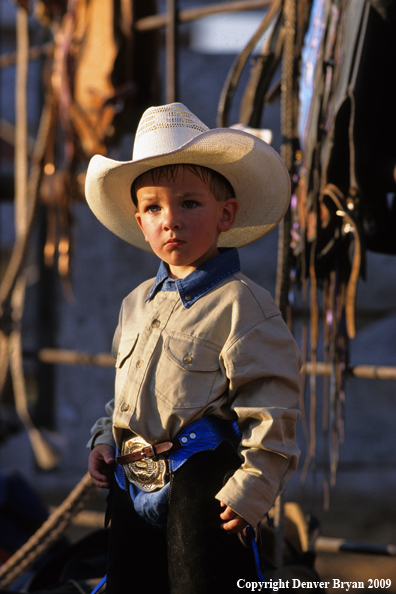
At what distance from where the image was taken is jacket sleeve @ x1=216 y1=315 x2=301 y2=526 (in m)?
0.87

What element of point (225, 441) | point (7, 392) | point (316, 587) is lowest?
point (7, 392)

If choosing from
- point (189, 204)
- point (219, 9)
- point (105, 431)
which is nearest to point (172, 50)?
point (219, 9)

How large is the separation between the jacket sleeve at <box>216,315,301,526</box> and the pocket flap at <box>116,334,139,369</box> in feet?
0.61

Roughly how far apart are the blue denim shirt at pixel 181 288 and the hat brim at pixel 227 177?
9cm

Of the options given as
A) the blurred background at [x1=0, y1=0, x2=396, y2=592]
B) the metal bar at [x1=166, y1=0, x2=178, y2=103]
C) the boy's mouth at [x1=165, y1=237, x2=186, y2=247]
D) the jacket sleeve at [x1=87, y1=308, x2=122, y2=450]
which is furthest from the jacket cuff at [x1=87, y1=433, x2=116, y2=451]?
the blurred background at [x1=0, y1=0, x2=396, y2=592]

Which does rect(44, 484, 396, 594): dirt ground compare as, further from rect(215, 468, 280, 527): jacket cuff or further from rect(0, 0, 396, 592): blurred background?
rect(215, 468, 280, 527): jacket cuff

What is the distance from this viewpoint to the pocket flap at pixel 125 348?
1.03 m

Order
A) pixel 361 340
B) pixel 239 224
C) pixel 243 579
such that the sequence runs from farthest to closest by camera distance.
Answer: pixel 361 340 < pixel 239 224 < pixel 243 579

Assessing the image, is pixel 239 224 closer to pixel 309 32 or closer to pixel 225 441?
pixel 225 441

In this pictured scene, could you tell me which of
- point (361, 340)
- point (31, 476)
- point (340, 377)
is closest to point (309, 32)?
point (340, 377)

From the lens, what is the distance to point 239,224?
1.12 m

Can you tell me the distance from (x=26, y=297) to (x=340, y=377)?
3.07m

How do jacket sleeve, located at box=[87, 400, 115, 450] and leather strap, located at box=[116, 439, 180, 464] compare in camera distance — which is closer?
leather strap, located at box=[116, 439, 180, 464]

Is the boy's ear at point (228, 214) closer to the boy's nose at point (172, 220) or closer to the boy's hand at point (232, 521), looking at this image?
the boy's nose at point (172, 220)
